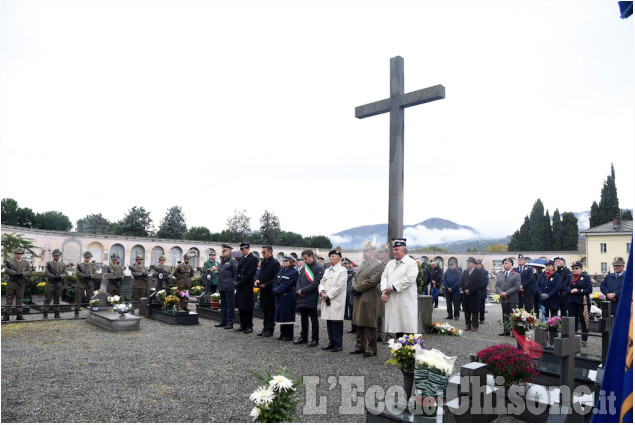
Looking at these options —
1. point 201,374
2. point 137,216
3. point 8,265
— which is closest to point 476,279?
point 201,374

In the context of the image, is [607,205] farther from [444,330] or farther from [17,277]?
[17,277]

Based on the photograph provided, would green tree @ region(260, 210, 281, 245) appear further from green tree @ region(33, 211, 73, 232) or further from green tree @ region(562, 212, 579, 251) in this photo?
green tree @ region(562, 212, 579, 251)

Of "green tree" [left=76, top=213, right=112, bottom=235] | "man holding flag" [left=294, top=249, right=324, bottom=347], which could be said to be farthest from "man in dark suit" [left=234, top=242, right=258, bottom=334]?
"green tree" [left=76, top=213, right=112, bottom=235]

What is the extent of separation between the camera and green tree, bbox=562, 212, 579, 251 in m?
62.8

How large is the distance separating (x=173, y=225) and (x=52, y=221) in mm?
27975

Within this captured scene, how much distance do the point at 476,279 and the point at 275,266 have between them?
5.65 meters

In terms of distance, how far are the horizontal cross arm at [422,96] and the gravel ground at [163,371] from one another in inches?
209

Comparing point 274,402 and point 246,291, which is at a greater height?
point 246,291

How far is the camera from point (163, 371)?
6.70 m

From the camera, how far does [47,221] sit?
7656 centimetres

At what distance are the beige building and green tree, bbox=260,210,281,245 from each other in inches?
1678

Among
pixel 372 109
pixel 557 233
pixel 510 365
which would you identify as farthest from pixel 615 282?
pixel 557 233

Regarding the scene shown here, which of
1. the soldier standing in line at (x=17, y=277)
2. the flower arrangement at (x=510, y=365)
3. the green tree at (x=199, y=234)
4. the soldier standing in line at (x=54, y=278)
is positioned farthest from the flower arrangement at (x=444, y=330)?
the green tree at (x=199, y=234)

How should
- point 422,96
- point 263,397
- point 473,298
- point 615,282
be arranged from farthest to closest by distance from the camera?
1. point 473,298
2. point 615,282
3. point 422,96
4. point 263,397
